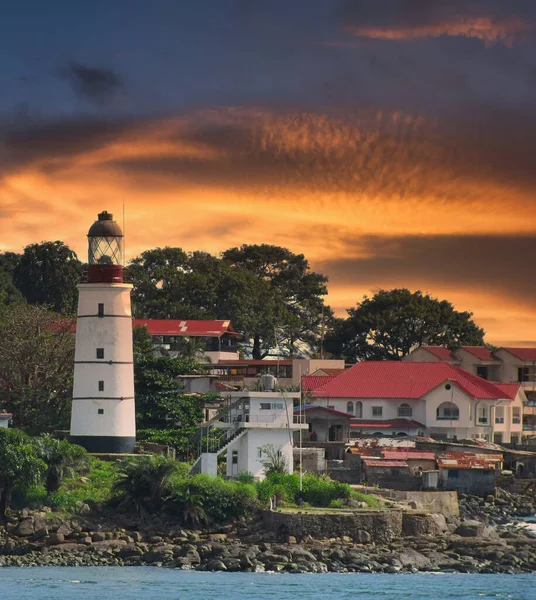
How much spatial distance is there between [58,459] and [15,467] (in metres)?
2.18

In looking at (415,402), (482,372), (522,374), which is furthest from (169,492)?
(482,372)

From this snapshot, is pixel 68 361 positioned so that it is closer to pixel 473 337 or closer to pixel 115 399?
pixel 115 399

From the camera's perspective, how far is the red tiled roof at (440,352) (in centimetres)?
10419

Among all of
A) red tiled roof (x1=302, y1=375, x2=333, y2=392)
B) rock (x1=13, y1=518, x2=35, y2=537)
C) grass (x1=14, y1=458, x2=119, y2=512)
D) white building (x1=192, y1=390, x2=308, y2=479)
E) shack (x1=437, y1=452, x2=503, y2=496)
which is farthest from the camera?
red tiled roof (x1=302, y1=375, x2=333, y2=392)

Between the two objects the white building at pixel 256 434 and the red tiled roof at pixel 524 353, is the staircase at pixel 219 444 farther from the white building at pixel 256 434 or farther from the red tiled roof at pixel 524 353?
the red tiled roof at pixel 524 353

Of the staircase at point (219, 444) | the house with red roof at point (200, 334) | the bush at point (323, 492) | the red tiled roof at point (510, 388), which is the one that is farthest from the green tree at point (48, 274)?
the bush at point (323, 492)

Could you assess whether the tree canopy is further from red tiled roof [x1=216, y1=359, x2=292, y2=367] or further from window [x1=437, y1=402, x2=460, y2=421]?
window [x1=437, y1=402, x2=460, y2=421]

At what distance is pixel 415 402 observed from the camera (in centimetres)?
8800

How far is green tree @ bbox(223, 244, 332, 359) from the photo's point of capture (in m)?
117

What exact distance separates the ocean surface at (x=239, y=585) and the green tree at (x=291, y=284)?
62377mm

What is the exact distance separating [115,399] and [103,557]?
12111mm

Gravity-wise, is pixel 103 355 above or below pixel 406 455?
above

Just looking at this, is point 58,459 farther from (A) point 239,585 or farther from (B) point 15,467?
(A) point 239,585

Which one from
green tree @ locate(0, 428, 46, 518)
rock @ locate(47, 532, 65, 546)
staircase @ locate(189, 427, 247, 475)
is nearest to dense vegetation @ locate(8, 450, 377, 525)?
green tree @ locate(0, 428, 46, 518)
